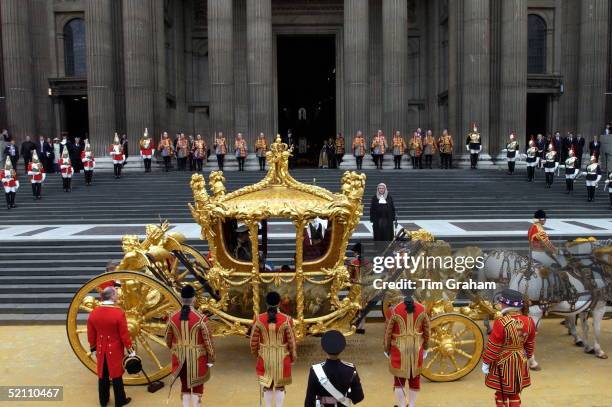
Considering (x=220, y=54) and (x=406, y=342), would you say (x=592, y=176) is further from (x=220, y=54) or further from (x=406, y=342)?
(x=220, y=54)

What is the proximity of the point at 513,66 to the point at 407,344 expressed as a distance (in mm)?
24293

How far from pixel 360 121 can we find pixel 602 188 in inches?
424

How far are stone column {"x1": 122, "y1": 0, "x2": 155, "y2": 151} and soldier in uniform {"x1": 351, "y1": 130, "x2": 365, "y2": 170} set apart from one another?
9.97m

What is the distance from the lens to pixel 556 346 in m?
8.53

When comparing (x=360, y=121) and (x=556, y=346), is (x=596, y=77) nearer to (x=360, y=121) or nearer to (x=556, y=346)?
(x=360, y=121)

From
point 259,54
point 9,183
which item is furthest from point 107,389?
point 259,54

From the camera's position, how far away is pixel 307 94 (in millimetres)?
45938

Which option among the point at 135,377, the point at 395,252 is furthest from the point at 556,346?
the point at 135,377

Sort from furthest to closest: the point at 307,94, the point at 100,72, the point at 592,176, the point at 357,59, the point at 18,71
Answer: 1. the point at 307,94
2. the point at 18,71
3. the point at 100,72
4. the point at 357,59
5. the point at 592,176

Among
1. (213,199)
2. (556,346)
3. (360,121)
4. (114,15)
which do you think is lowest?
(556,346)

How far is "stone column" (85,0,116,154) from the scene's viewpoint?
27.1 meters

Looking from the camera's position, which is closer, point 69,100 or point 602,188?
point 602,188

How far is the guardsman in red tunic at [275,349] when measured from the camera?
5.91 metres

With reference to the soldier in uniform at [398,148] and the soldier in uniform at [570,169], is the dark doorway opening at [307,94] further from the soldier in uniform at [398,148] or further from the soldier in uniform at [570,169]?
the soldier in uniform at [570,169]
